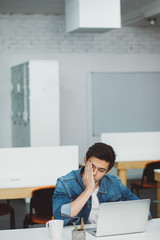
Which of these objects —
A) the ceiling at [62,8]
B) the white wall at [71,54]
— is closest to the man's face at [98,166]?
the ceiling at [62,8]

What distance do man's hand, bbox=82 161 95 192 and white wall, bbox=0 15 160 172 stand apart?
5.39 m

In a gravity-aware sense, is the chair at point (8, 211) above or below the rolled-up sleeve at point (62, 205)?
below

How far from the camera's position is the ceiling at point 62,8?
694cm

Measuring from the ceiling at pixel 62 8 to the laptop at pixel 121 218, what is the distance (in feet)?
16.4

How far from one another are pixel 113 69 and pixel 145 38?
0.86m

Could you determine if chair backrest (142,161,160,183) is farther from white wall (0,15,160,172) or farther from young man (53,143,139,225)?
white wall (0,15,160,172)

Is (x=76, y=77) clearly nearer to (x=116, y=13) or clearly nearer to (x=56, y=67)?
(x=56, y=67)

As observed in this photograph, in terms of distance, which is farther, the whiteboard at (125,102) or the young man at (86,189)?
the whiteboard at (125,102)

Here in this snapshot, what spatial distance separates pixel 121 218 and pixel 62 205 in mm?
370

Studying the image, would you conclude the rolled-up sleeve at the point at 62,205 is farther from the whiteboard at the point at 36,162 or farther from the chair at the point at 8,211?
the whiteboard at the point at 36,162

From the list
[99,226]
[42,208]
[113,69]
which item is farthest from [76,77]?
[99,226]

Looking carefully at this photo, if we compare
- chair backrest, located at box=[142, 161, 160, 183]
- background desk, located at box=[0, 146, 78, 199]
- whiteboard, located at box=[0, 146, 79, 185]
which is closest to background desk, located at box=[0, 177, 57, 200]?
background desk, located at box=[0, 146, 78, 199]

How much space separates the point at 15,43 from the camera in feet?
25.4

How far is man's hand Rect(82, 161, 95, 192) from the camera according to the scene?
8.17 feet
